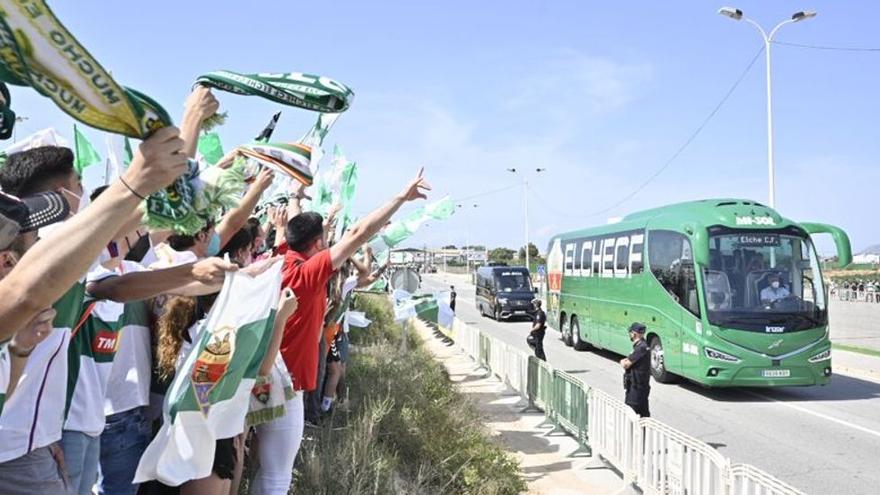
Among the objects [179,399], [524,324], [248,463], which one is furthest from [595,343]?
[179,399]

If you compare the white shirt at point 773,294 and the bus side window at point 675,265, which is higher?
the bus side window at point 675,265

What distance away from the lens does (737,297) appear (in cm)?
1166

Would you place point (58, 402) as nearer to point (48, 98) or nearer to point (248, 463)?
point (48, 98)

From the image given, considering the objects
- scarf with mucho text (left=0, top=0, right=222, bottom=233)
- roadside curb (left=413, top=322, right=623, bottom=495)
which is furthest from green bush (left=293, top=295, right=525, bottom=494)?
scarf with mucho text (left=0, top=0, right=222, bottom=233)

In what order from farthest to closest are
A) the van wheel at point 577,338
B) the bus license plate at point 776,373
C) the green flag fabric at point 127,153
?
1. the van wheel at point 577,338
2. the bus license plate at point 776,373
3. the green flag fabric at point 127,153

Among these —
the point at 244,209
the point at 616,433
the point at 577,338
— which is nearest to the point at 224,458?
the point at 244,209

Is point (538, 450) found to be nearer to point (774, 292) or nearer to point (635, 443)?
point (635, 443)

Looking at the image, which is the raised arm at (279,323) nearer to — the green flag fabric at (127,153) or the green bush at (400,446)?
the green flag fabric at (127,153)

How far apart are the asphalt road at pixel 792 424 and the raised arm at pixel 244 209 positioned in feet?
20.7

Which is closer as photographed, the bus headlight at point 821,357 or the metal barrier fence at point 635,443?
the metal barrier fence at point 635,443

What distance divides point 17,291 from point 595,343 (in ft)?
55.4

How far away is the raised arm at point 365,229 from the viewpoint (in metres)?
3.70

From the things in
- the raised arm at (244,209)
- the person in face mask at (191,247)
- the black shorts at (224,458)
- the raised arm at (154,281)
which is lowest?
the black shorts at (224,458)

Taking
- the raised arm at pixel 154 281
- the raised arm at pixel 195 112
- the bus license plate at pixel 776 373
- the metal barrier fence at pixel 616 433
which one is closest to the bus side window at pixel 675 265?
the bus license plate at pixel 776 373
